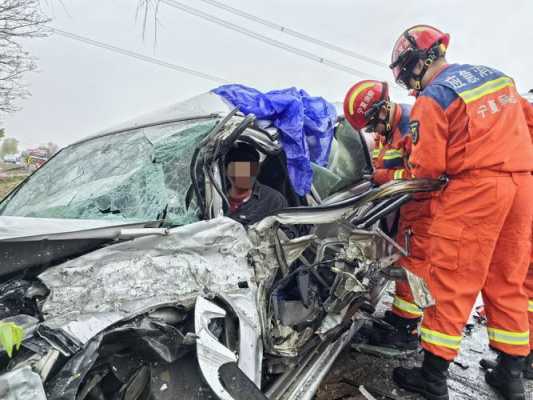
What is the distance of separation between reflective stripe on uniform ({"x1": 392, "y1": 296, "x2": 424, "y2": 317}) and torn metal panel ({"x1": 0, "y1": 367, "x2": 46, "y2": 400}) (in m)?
2.52

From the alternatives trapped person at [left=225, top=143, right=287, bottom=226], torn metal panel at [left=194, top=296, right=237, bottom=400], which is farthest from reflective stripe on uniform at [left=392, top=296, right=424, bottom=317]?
torn metal panel at [left=194, top=296, right=237, bottom=400]

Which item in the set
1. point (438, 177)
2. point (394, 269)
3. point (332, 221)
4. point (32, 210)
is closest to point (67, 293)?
point (32, 210)

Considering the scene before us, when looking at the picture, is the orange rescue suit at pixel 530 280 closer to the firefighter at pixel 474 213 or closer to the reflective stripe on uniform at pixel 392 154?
the firefighter at pixel 474 213

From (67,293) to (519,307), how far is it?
241 cm

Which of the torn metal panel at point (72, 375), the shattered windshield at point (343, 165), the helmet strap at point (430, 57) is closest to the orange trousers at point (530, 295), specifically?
the shattered windshield at point (343, 165)

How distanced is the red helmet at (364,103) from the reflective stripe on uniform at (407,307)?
53.6 inches

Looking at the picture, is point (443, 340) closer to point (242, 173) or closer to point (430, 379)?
point (430, 379)

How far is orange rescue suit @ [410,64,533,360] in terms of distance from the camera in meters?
2.26

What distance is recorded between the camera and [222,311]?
5.28 feet

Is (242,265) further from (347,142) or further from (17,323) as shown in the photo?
(347,142)

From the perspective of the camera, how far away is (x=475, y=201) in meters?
2.26

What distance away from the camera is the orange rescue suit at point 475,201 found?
2262 millimetres

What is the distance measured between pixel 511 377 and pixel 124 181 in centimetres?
256

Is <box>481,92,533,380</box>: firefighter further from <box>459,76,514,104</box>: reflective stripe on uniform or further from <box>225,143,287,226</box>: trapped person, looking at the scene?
<box>225,143,287,226</box>: trapped person
